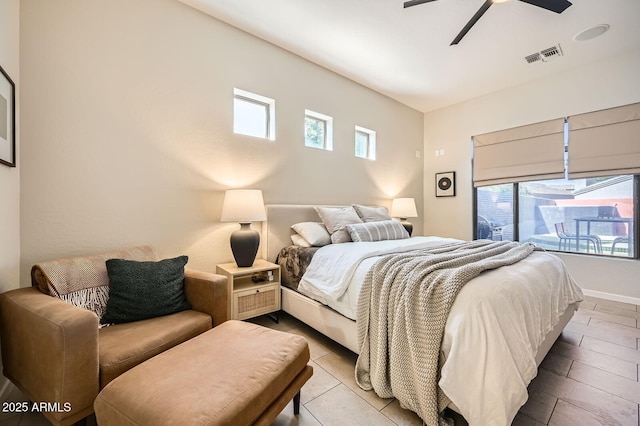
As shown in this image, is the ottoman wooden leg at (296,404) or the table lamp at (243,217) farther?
the table lamp at (243,217)

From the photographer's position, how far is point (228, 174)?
9.04ft

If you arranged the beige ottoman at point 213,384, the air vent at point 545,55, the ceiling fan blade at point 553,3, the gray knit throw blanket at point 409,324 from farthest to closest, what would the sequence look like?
1. the air vent at point 545,55
2. the ceiling fan blade at point 553,3
3. the gray knit throw blanket at point 409,324
4. the beige ottoman at point 213,384

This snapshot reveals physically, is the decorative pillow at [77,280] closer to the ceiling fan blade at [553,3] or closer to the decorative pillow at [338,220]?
the decorative pillow at [338,220]

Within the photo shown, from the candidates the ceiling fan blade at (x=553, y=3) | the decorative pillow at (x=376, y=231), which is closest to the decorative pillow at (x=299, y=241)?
the decorative pillow at (x=376, y=231)

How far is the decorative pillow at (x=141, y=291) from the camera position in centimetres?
161

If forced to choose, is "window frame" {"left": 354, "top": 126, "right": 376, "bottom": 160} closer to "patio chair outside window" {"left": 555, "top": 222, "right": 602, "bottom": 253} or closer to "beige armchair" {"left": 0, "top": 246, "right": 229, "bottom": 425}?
"patio chair outside window" {"left": 555, "top": 222, "right": 602, "bottom": 253}

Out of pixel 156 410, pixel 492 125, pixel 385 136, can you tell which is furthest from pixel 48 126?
pixel 492 125

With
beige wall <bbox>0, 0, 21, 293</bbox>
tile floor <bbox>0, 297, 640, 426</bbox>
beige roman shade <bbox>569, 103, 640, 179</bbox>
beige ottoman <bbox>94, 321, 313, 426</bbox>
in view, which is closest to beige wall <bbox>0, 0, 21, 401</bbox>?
beige wall <bbox>0, 0, 21, 293</bbox>

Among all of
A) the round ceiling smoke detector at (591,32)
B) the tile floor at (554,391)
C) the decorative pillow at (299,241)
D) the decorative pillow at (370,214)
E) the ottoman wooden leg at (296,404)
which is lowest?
the tile floor at (554,391)

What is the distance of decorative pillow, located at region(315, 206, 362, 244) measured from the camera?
285 centimetres

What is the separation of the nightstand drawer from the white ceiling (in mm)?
2582

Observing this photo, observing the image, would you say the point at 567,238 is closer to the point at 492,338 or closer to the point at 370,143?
the point at 370,143

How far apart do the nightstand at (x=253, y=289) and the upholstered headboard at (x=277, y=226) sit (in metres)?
0.19

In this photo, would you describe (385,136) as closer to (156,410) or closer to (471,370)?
(471,370)
